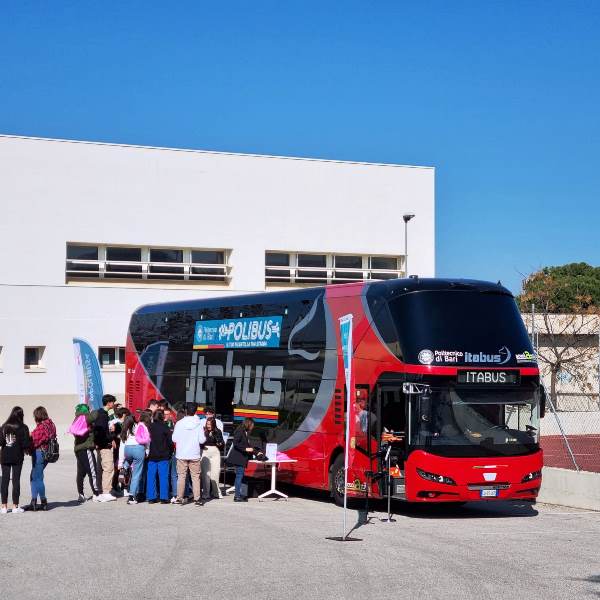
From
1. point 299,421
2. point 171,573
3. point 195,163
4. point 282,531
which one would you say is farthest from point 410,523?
point 195,163

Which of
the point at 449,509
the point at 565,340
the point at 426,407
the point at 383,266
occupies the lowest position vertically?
the point at 449,509

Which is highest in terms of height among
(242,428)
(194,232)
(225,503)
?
(194,232)

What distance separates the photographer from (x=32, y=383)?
40.1 meters

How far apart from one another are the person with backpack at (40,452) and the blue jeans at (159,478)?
2.00 meters

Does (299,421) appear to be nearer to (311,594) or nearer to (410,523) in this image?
(410,523)

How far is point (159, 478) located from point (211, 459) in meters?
1.60

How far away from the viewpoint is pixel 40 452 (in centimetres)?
1906

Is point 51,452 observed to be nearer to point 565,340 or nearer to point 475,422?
point 475,422

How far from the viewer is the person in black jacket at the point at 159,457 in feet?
66.9

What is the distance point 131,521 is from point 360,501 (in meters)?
5.28

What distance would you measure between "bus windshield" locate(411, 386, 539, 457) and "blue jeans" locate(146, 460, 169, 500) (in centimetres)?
469

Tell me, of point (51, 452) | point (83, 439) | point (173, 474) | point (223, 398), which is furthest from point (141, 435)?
point (223, 398)

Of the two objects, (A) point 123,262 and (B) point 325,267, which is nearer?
(A) point 123,262

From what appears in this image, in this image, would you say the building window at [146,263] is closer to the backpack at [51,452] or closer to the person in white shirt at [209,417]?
the person in white shirt at [209,417]
